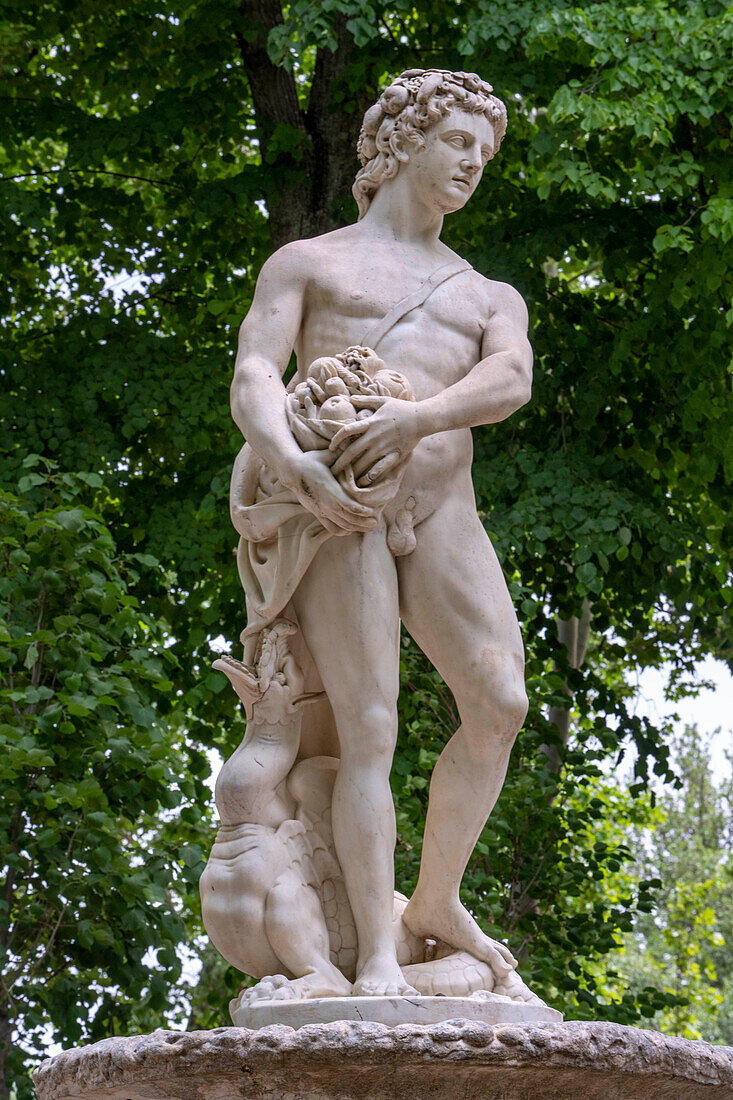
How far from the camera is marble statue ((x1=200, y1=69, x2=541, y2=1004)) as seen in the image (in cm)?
379

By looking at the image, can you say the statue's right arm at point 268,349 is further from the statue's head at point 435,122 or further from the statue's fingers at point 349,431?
the statue's head at point 435,122

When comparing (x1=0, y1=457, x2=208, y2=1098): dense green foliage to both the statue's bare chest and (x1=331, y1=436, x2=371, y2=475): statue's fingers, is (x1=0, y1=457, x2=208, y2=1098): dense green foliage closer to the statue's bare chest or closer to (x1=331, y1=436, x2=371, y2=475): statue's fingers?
the statue's bare chest

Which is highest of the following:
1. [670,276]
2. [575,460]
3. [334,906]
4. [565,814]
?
[670,276]

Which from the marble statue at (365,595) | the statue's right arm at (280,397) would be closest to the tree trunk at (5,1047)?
the marble statue at (365,595)

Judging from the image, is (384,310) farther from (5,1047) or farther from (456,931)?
(5,1047)

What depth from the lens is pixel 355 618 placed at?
3.94 meters

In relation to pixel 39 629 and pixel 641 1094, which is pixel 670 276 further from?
pixel 641 1094

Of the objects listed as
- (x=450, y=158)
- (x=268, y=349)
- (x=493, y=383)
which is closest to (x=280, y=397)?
(x=268, y=349)

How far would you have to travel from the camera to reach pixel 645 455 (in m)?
8.95

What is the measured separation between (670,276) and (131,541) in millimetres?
3394

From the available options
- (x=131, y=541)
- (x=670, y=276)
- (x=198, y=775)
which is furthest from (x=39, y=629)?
(x=670, y=276)

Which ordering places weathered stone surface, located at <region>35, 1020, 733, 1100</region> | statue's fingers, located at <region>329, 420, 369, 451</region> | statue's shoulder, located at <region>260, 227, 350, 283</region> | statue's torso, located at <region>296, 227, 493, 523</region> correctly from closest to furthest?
weathered stone surface, located at <region>35, 1020, 733, 1100</region>
statue's fingers, located at <region>329, 420, 369, 451</region>
statue's torso, located at <region>296, 227, 493, 523</region>
statue's shoulder, located at <region>260, 227, 350, 283</region>

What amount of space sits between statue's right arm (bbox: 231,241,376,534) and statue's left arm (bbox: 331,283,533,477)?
0.08 m

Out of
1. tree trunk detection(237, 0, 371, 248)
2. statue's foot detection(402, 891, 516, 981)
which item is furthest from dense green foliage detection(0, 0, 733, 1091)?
statue's foot detection(402, 891, 516, 981)
